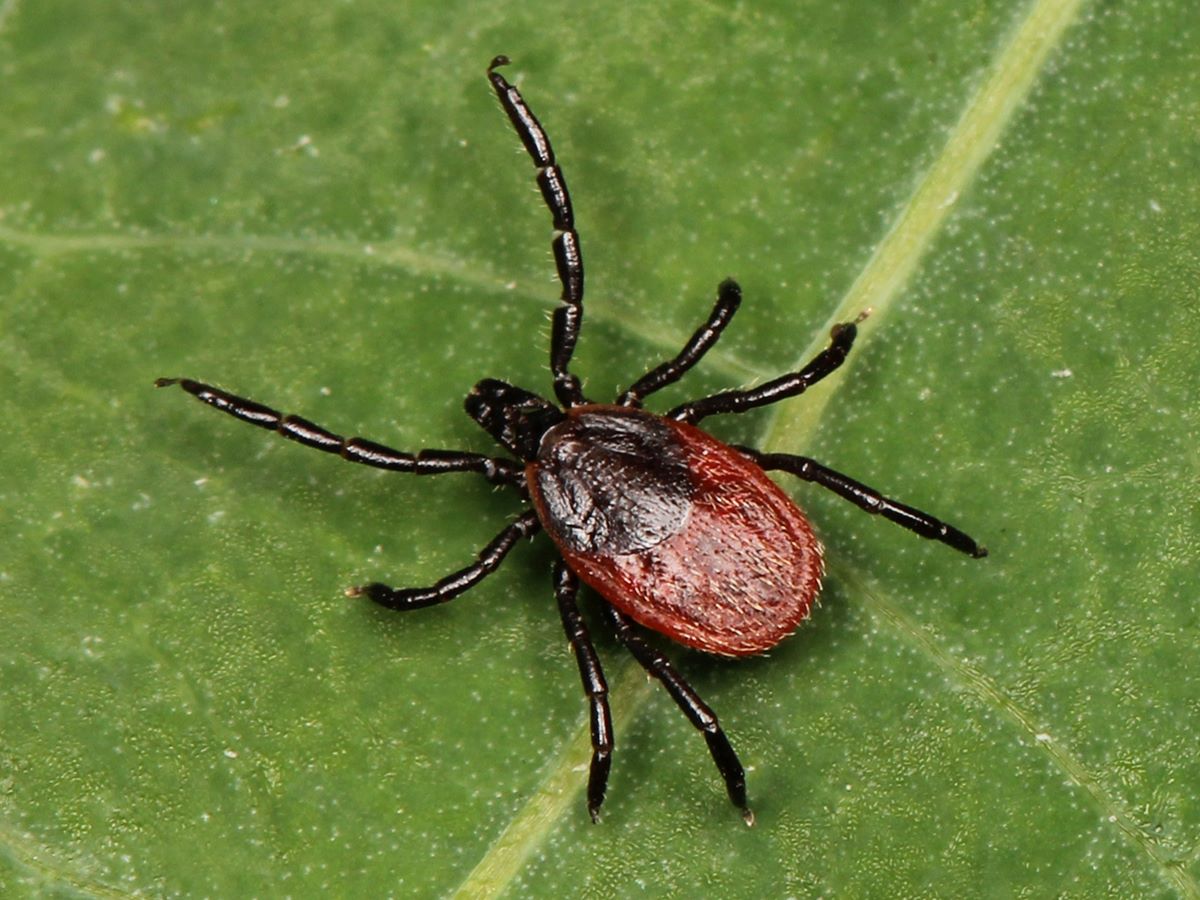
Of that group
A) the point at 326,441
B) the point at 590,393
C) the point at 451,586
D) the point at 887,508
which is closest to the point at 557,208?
the point at 590,393

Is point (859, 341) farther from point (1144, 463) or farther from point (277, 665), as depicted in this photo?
point (277, 665)

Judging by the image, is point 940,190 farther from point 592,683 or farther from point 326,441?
point 326,441

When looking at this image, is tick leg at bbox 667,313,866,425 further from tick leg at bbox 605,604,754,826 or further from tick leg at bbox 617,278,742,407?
tick leg at bbox 605,604,754,826

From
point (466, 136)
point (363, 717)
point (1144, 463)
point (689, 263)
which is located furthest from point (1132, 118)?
point (363, 717)

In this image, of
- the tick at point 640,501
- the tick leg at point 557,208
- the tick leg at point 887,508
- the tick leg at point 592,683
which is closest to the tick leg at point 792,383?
the tick at point 640,501

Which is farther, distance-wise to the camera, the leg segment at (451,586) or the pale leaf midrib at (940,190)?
the pale leaf midrib at (940,190)

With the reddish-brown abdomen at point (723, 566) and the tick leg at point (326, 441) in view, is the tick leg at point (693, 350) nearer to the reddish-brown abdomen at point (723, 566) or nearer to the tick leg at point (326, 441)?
Answer: the reddish-brown abdomen at point (723, 566)
